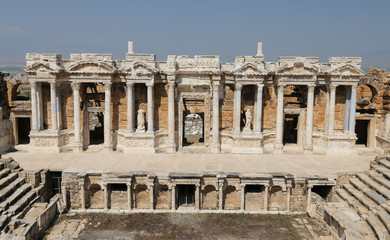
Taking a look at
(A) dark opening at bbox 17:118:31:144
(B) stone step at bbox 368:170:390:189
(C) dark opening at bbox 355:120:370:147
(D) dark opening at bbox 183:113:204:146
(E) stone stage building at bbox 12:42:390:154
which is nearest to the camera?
(B) stone step at bbox 368:170:390:189

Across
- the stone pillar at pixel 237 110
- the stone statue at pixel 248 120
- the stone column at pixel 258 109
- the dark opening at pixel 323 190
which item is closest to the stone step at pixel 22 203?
the stone pillar at pixel 237 110

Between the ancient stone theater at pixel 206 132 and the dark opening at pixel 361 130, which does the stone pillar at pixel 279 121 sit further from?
the dark opening at pixel 361 130

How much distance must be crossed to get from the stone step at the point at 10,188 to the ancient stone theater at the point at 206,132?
1.08 feet

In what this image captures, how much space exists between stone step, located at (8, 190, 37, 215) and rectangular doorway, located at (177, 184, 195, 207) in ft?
20.4

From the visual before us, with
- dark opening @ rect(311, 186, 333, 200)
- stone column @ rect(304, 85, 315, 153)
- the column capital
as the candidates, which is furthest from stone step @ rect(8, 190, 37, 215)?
stone column @ rect(304, 85, 315, 153)

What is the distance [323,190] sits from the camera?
1589cm

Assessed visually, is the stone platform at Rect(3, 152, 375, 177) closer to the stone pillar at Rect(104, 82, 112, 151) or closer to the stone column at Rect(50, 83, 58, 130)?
the stone pillar at Rect(104, 82, 112, 151)

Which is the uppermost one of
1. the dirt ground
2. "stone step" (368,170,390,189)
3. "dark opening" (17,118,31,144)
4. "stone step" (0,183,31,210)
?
"dark opening" (17,118,31,144)

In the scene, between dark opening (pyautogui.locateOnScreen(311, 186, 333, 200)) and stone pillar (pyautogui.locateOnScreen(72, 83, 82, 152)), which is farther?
stone pillar (pyautogui.locateOnScreen(72, 83, 82, 152))

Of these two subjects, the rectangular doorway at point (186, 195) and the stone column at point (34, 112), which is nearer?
the rectangular doorway at point (186, 195)

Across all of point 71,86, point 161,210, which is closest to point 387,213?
point 161,210

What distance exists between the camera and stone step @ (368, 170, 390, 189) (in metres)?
13.8

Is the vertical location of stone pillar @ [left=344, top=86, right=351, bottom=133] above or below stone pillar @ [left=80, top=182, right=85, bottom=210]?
above

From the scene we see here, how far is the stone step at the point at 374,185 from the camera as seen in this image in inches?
518
